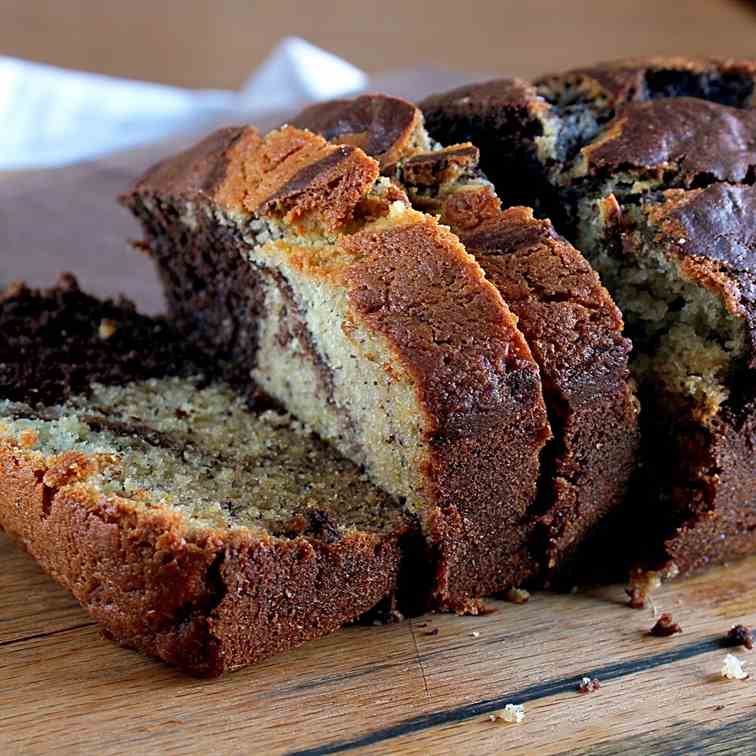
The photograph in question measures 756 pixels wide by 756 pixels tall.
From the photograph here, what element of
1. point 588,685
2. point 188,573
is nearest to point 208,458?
point 188,573

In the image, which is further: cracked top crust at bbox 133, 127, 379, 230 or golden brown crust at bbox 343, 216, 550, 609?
cracked top crust at bbox 133, 127, 379, 230

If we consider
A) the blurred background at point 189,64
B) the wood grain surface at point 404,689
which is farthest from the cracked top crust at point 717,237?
the blurred background at point 189,64

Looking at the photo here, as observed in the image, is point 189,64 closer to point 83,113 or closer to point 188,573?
point 83,113

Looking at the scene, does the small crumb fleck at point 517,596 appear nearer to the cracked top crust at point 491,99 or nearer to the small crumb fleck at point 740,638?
the small crumb fleck at point 740,638

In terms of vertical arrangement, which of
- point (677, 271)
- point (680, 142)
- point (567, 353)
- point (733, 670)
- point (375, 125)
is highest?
point (375, 125)

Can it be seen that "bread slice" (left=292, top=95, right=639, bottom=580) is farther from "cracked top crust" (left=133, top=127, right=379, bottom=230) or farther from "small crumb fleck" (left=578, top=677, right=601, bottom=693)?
"small crumb fleck" (left=578, top=677, right=601, bottom=693)

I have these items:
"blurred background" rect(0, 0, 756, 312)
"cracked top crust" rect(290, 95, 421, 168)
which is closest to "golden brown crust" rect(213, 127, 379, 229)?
"cracked top crust" rect(290, 95, 421, 168)
